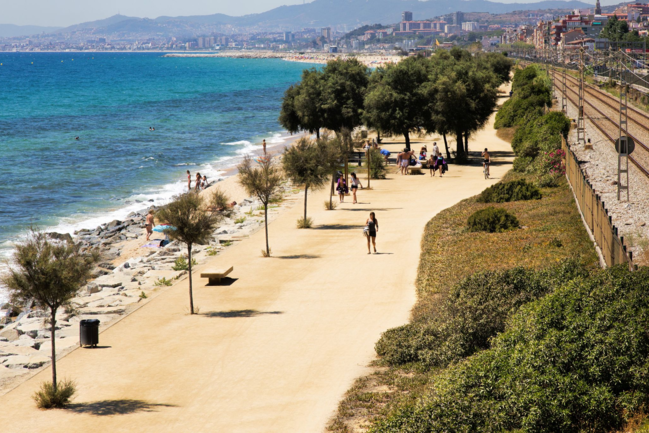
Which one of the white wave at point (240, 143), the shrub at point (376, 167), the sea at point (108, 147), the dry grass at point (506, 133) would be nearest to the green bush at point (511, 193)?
the shrub at point (376, 167)

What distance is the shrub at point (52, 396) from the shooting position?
11688mm

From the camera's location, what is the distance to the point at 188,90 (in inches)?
5591

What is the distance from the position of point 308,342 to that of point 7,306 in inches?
467

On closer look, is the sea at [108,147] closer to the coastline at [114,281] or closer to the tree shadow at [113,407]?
the coastline at [114,281]

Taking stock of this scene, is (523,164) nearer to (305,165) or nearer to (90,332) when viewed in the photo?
(305,165)

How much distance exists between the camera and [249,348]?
14.3m

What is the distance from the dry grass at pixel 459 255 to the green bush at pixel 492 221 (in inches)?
14.5

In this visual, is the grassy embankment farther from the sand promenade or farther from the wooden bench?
the wooden bench

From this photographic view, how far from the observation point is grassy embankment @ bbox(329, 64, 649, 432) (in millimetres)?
8766

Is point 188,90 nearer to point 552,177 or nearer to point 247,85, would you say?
point 247,85

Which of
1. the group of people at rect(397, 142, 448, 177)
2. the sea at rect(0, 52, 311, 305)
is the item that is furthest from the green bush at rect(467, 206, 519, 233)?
the group of people at rect(397, 142, 448, 177)

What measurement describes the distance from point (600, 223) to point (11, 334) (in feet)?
49.7

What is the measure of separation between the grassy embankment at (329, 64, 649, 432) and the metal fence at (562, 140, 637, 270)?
602 millimetres

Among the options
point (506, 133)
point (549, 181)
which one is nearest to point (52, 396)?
point (549, 181)
